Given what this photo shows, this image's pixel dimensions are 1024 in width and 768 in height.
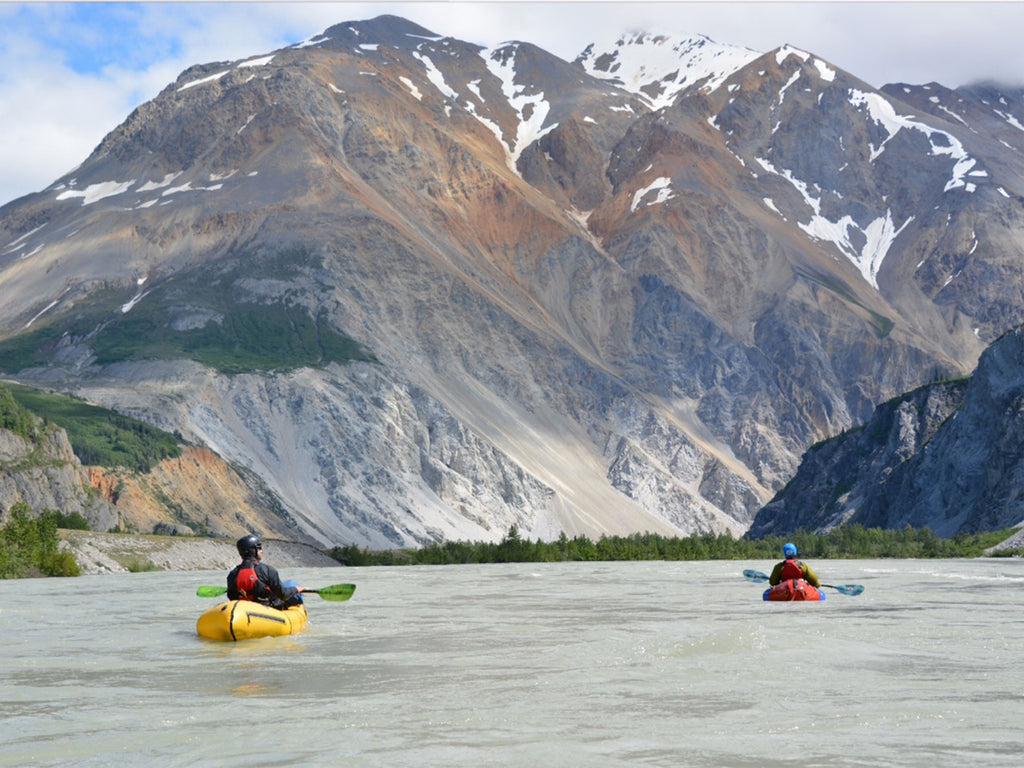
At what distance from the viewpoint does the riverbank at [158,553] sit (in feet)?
366

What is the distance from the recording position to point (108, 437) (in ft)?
619

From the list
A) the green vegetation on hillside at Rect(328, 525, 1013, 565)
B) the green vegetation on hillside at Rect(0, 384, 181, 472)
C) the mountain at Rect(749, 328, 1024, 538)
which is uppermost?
the green vegetation on hillside at Rect(0, 384, 181, 472)

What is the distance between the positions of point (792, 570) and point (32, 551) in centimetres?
6329

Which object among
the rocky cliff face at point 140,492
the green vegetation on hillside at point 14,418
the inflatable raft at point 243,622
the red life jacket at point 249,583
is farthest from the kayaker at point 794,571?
the green vegetation on hillside at point 14,418

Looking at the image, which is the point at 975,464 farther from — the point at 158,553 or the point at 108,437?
the point at 108,437

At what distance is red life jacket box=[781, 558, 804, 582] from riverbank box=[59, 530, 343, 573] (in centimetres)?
6539

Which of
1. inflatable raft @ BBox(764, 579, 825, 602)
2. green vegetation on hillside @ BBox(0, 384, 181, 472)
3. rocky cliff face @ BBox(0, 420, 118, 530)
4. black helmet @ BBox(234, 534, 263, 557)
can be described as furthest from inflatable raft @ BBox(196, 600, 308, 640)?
green vegetation on hillside @ BBox(0, 384, 181, 472)

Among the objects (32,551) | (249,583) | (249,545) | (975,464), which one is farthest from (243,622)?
(975,464)

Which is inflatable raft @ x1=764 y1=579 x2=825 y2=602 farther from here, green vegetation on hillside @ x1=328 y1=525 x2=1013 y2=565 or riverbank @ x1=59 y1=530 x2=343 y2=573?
green vegetation on hillside @ x1=328 y1=525 x2=1013 y2=565

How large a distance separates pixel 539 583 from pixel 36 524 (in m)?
41.7

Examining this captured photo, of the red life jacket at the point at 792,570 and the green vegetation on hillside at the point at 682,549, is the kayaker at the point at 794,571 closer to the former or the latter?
the red life jacket at the point at 792,570

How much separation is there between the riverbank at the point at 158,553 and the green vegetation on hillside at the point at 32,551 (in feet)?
12.8

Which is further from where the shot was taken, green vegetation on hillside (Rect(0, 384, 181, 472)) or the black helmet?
green vegetation on hillside (Rect(0, 384, 181, 472))

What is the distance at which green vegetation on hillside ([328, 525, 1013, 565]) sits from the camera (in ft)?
480
